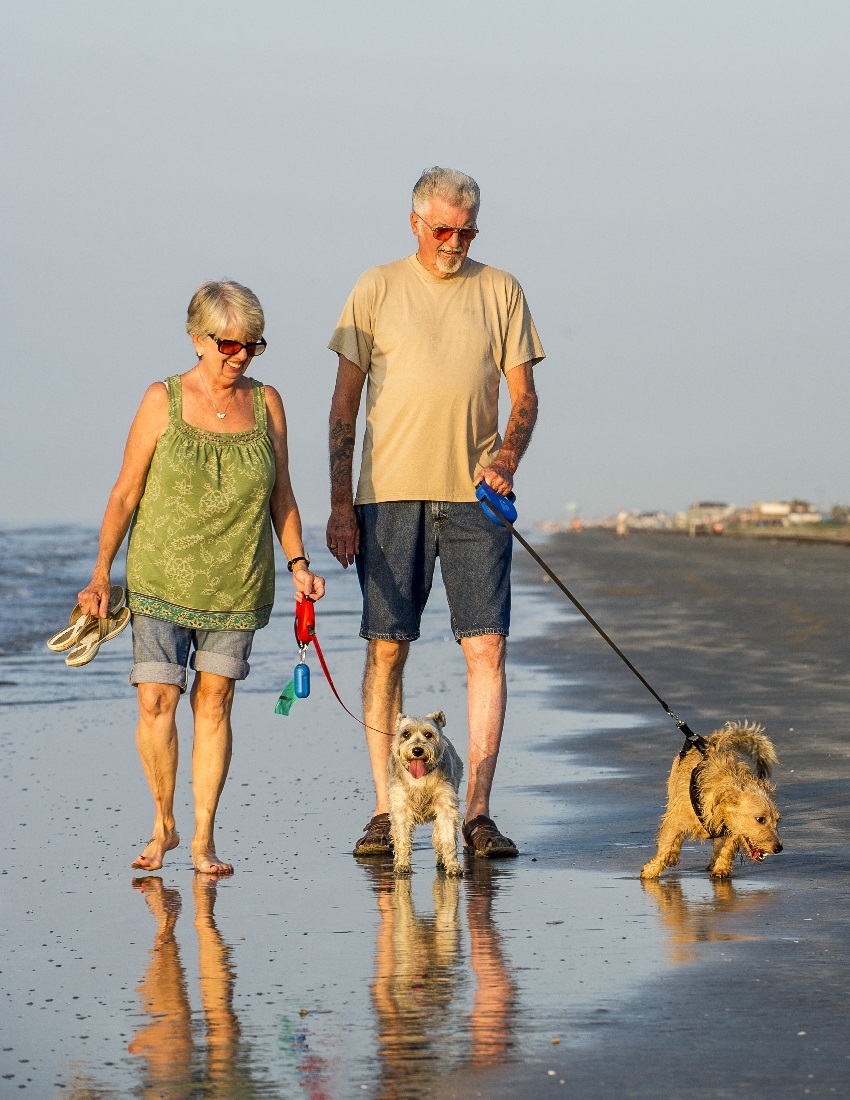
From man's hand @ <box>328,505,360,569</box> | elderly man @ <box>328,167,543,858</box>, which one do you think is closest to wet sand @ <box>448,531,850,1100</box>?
elderly man @ <box>328,167,543,858</box>

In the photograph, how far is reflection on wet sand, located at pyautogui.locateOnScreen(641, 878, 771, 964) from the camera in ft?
14.6

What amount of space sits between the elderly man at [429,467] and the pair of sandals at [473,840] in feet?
0.51

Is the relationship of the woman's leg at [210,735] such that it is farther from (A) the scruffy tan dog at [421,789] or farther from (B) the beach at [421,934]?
(A) the scruffy tan dog at [421,789]

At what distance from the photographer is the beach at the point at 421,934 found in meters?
3.39

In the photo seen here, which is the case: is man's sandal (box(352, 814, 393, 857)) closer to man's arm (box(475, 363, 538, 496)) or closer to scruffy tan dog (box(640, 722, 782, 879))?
scruffy tan dog (box(640, 722, 782, 879))

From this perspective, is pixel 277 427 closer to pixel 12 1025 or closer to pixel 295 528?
pixel 295 528

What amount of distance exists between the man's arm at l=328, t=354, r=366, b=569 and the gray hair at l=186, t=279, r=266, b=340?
2.51ft

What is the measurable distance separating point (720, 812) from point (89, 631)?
7.28 feet

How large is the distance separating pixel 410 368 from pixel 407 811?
1.64 meters

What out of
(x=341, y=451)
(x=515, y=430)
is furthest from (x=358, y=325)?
(x=515, y=430)

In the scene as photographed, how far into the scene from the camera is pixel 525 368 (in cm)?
660

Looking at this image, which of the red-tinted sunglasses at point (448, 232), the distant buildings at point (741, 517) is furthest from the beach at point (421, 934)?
the distant buildings at point (741, 517)

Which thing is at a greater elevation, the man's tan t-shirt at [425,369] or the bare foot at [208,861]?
the man's tan t-shirt at [425,369]

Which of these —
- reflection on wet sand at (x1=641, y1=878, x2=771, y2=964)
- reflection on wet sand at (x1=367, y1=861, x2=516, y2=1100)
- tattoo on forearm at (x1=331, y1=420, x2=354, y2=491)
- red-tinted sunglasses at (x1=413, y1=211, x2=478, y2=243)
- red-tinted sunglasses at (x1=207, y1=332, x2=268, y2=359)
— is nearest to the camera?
reflection on wet sand at (x1=367, y1=861, x2=516, y2=1100)
